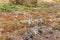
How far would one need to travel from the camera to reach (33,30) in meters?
9.70

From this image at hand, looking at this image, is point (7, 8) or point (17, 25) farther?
point (7, 8)

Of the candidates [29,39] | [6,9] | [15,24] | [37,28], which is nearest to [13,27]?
[15,24]

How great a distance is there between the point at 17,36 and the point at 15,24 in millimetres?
1966

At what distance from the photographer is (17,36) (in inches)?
354

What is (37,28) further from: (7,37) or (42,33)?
(7,37)

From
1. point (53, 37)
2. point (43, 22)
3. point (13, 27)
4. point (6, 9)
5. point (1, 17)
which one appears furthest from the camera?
point (6, 9)

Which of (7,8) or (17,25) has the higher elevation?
(17,25)

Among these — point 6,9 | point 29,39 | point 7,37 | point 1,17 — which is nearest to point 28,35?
point 29,39

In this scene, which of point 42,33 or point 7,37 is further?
point 42,33

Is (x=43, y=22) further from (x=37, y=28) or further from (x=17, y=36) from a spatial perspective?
(x=17, y=36)

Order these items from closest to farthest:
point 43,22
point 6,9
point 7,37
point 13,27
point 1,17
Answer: point 7,37 < point 13,27 < point 43,22 < point 1,17 < point 6,9

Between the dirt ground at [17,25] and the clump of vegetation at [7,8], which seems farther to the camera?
the clump of vegetation at [7,8]

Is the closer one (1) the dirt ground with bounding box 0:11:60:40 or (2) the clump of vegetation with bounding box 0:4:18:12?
(1) the dirt ground with bounding box 0:11:60:40

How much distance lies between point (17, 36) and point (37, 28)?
1.36m
